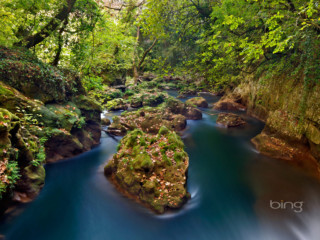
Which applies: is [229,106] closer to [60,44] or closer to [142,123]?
[142,123]

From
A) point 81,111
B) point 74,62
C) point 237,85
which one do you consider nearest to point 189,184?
point 81,111

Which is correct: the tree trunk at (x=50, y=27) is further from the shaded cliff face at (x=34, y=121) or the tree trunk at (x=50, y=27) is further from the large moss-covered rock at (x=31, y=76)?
the shaded cliff face at (x=34, y=121)

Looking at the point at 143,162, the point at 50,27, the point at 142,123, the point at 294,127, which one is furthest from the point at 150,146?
the point at 50,27

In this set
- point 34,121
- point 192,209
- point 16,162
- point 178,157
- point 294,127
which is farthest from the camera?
point 294,127

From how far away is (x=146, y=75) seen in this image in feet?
115

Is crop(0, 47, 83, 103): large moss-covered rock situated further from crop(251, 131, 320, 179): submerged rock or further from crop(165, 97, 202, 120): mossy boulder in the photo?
crop(251, 131, 320, 179): submerged rock

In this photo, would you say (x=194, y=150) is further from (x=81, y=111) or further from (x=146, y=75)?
(x=146, y=75)

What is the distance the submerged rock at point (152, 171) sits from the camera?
212 inches

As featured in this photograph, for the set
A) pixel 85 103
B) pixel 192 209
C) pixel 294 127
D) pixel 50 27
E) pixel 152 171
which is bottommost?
pixel 192 209

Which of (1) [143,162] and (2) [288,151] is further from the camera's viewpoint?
(2) [288,151]

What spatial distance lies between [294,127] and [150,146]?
7.07m

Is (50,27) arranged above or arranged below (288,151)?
above

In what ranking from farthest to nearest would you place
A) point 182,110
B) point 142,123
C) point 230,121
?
point 182,110, point 230,121, point 142,123

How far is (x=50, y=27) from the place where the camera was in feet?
28.1
